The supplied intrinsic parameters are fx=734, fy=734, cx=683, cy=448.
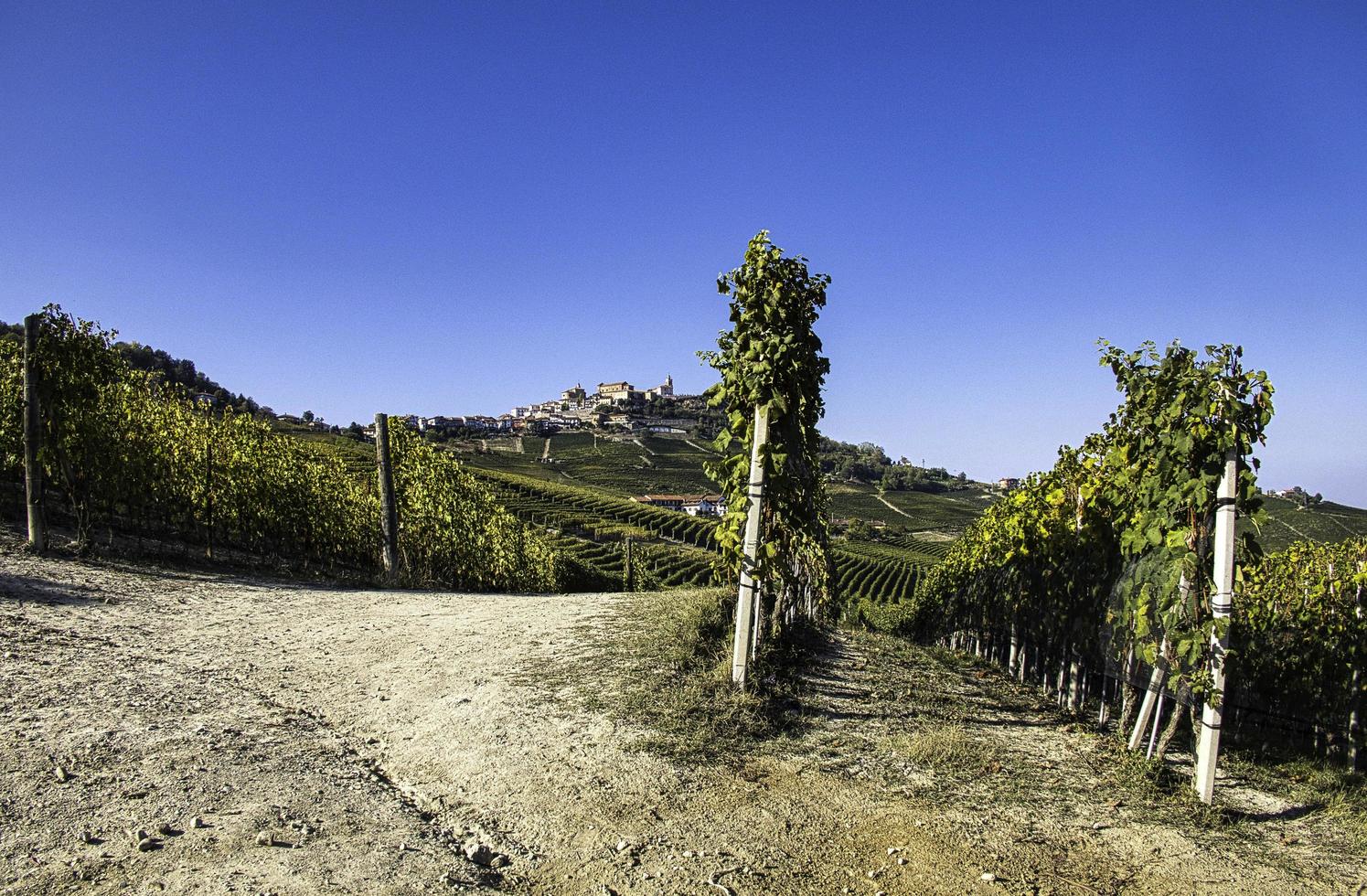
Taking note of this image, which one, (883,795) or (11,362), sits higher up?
(11,362)

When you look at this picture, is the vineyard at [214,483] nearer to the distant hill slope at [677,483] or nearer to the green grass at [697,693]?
the green grass at [697,693]

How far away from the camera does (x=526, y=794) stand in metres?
4.57

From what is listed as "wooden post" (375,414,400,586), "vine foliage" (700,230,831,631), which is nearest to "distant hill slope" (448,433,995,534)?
"wooden post" (375,414,400,586)

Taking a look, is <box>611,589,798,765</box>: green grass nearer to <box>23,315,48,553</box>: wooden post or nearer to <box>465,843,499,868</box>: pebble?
<box>465,843,499,868</box>: pebble

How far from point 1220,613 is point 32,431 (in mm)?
15401

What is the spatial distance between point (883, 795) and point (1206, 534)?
2.87 m

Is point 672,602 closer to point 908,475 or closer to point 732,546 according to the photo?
point 732,546

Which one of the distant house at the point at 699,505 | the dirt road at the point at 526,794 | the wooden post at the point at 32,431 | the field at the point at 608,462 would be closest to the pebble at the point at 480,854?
the dirt road at the point at 526,794

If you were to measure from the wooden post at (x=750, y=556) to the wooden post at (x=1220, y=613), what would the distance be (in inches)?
126

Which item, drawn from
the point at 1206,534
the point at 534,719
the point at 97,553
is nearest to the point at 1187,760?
the point at 1206,534

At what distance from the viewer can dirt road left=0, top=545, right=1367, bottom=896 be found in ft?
12.2

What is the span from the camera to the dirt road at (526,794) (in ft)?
12.2

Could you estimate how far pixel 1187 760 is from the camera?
5.68 m

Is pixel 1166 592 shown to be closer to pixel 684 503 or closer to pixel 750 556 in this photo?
pixel 750 556
